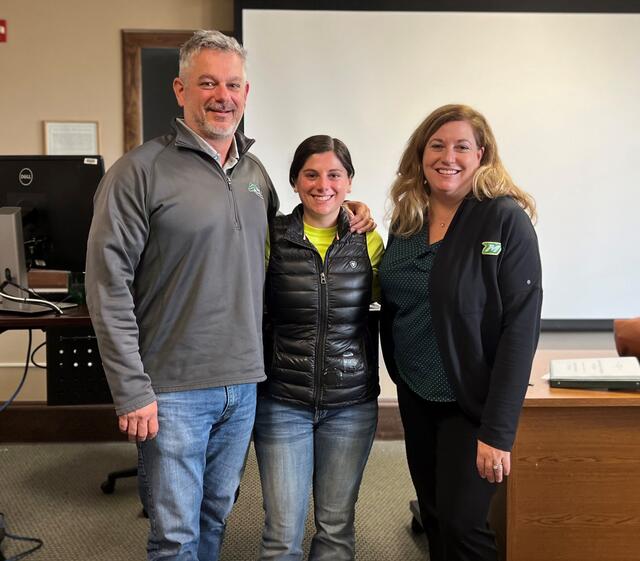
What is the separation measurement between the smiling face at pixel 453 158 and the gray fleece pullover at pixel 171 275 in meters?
0.52

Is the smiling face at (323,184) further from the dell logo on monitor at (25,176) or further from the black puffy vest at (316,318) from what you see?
the dell logo on monitor at (25,176)

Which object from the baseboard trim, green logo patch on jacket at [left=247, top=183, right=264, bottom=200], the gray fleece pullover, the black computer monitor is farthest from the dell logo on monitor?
the baseboard trim

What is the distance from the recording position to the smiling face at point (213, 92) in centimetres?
156

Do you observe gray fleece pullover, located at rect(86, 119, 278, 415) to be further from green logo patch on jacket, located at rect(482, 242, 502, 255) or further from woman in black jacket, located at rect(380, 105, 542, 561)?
green logo patch on jacket, located at rect(482, 242, 502, 255)

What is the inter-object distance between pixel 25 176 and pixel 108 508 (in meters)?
1.38

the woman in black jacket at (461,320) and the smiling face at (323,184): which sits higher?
the smiling face at (323,184)

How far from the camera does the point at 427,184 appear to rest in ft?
6.02

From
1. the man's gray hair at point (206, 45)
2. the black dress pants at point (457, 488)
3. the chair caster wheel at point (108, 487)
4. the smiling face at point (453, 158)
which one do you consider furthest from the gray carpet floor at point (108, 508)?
the man's gray hair at point (206, 45)

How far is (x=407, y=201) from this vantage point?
5.90ft

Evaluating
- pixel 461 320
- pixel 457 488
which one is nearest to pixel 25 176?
pixel 461 320

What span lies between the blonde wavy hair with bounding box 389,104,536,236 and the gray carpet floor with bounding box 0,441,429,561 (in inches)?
50.0

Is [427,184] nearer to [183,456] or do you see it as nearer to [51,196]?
[183,456]

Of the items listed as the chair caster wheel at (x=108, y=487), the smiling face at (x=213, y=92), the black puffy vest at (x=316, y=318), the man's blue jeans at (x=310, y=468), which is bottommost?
the chair caster wheel at (x=108, y=487)

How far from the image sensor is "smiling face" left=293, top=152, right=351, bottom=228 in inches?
66.7
